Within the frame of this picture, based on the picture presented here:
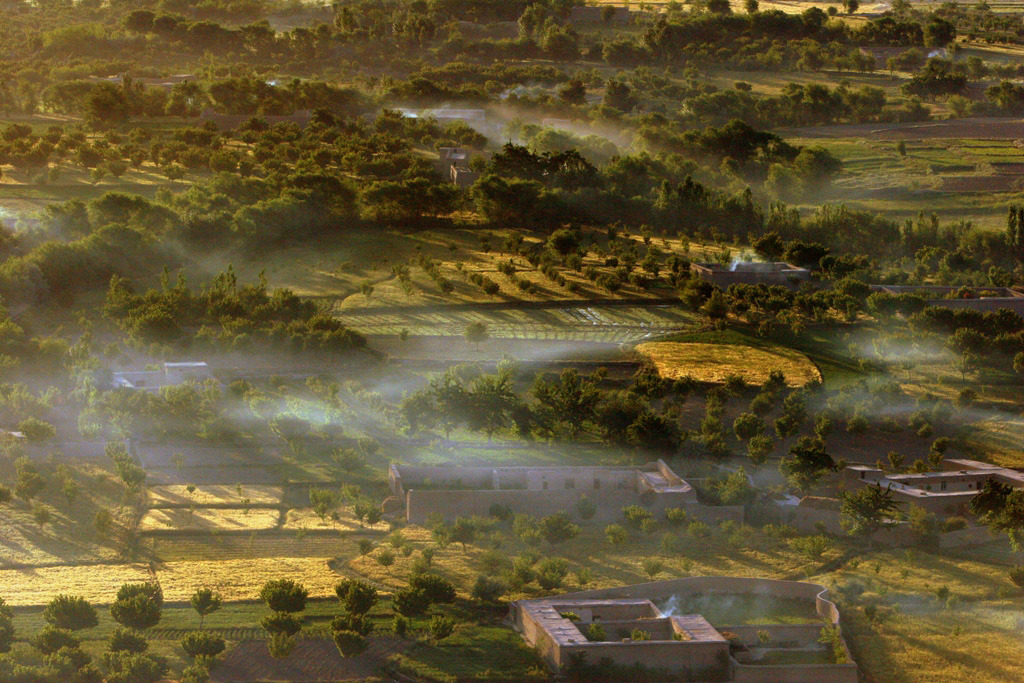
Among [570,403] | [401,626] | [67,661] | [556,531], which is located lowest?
[556,531]

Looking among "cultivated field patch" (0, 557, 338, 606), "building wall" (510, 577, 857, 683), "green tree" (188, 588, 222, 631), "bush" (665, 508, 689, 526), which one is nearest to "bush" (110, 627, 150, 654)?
"green tree" (188, 588, 222, 631)

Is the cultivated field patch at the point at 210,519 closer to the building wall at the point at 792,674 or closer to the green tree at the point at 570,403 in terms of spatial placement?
the green tree at the point at 570,403

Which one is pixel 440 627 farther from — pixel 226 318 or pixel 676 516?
pixel 226 318

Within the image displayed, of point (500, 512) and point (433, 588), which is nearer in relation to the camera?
point (433, 588)

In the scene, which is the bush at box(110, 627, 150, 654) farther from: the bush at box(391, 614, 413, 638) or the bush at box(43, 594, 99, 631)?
the bush at box(391, 614, 413, 638)

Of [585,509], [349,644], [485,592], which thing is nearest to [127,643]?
[349,644]

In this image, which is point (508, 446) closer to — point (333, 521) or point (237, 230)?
point (333, 521)
